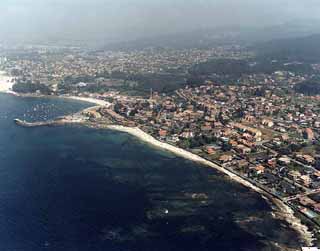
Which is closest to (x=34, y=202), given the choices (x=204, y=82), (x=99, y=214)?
(x=99, y=214)

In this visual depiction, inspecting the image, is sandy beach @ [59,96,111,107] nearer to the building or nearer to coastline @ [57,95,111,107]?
coastline @ [57,95,111,107]

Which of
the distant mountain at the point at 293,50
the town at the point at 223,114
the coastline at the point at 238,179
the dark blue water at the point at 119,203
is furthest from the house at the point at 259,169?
the distant mountain at the point at 293,50

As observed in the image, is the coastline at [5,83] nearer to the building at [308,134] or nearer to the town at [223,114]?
the town at [223,114]

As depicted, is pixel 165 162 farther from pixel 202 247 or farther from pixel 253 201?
pixel 202 247

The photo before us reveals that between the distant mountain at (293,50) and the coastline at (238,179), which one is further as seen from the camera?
the distant mountain at (293,50)

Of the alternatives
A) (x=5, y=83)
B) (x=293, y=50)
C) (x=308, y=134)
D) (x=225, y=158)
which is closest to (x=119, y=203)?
(x=225, y=158)

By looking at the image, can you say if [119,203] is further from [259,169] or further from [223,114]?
[223,114]
